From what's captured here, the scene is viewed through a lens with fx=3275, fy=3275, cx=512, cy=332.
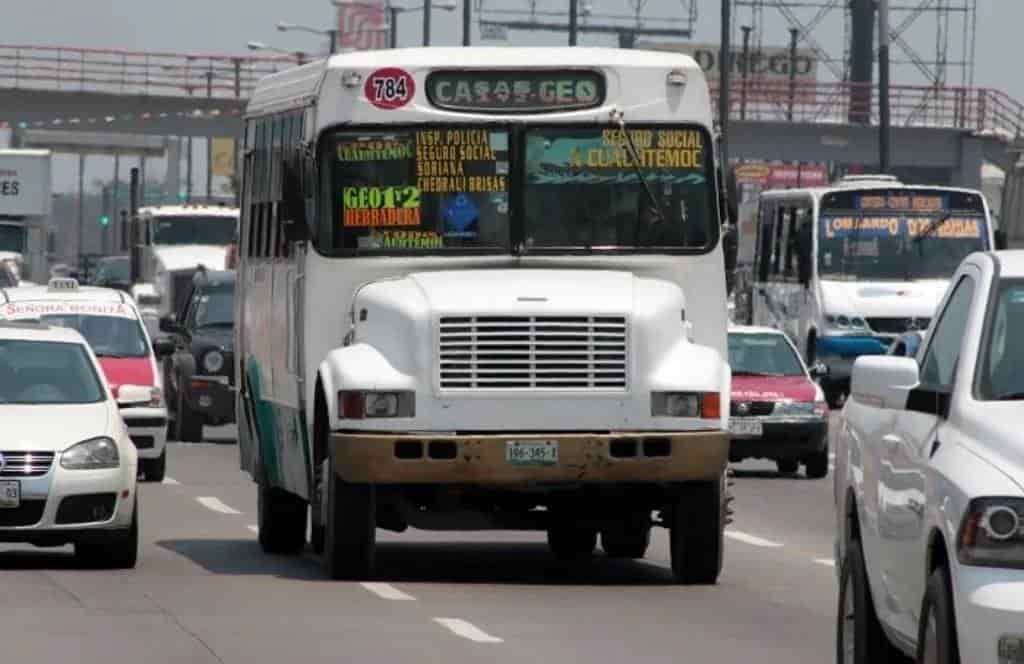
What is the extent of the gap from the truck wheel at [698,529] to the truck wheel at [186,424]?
1986 cm

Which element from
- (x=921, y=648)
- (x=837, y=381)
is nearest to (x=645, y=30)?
(x=837, y=381)

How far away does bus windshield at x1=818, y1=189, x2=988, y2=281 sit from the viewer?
44906mm

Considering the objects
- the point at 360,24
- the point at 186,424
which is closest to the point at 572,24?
the point at 186,424

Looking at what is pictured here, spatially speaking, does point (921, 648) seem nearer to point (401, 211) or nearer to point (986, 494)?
point (986, 494)

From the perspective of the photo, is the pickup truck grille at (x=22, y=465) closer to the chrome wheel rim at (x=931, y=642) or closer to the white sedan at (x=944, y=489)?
the white sedan at (x=944, y=489)

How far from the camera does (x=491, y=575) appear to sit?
18938mm

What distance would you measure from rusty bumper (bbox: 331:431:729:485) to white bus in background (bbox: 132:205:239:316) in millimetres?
47944

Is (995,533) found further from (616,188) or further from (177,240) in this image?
(177,240)

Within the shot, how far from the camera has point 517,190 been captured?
18.4m

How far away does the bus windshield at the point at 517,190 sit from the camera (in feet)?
60.2

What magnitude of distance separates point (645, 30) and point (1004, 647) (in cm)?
10642

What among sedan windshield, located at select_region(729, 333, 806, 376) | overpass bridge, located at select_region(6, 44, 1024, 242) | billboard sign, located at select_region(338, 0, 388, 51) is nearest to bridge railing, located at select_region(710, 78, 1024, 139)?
overpass bridge, located at select_region(6, 44, 1024, 242)

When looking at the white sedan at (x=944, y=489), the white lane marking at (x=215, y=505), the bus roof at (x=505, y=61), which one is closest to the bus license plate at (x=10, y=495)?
the bus roof at (x=505, y=61)

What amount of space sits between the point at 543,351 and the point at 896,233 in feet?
92.9
